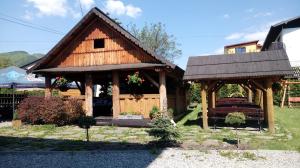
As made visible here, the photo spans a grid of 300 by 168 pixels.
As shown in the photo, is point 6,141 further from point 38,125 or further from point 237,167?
point 237,167

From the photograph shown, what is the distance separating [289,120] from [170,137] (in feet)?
29.9

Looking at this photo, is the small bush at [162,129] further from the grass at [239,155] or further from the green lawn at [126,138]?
the grass at [239,155]

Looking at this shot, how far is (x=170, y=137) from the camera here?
996cm

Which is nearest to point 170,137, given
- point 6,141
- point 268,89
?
point 268,89

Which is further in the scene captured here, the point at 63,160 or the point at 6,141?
the point at 6,141

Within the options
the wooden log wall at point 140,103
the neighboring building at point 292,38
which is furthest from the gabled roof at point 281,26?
the wooden log wall at point 140,103

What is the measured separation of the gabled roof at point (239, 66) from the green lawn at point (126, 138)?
2269mm

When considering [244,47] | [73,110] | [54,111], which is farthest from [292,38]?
[54,111]

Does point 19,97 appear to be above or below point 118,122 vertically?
above

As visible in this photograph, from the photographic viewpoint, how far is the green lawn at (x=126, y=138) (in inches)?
392

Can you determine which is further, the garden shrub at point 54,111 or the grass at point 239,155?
the garden shrub at point 54,111

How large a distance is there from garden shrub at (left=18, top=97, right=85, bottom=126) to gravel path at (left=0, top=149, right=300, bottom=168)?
6454 mm

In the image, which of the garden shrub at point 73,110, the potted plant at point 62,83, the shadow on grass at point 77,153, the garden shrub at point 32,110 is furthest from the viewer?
the potted plant at point 62,83

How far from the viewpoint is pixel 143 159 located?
8.18m
